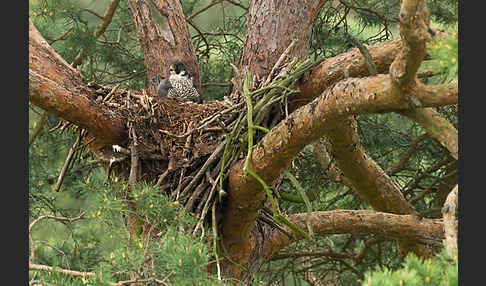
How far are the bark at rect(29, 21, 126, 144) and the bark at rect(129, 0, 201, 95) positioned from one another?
0.66m

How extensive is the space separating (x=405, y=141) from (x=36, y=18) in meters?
2.44

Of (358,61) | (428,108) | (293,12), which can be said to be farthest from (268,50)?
(428,108)

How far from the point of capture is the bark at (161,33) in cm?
293

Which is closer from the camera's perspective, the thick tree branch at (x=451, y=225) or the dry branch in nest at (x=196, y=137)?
the thick tree branch at (x=451, y=225)

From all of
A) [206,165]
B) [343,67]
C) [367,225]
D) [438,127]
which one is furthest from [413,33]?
[367,225]

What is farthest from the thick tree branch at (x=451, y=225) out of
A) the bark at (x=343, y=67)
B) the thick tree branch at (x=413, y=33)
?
the bark at (x=343, y=67)

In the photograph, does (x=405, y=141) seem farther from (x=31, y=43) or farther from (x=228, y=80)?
(x=31, y=43)

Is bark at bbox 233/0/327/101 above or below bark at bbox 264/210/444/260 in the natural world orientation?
above

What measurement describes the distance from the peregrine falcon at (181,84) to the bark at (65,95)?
0.60m

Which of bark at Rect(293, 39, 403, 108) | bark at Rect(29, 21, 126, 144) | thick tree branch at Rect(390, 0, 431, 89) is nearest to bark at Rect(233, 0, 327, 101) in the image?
bark at Rect(293, 39, 403, 108)

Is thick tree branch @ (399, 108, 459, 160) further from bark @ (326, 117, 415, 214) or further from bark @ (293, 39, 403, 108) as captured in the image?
bark @ (326, 117, 415, 214)

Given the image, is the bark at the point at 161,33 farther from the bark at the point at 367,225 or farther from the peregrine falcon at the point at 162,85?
the bark at the point at 367,225

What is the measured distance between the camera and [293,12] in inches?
104

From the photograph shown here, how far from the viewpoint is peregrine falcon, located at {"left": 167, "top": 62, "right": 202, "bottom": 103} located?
2898mm
